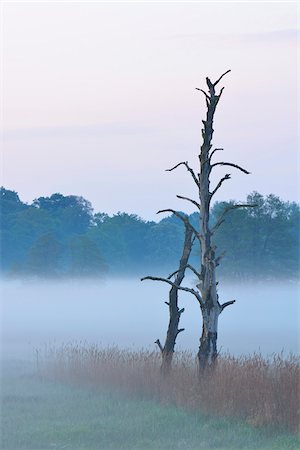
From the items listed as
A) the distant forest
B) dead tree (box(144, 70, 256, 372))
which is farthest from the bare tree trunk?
the distant forest

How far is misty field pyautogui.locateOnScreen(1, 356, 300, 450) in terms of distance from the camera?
607 inches

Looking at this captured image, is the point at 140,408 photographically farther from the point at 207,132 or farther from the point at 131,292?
the point at 131,292

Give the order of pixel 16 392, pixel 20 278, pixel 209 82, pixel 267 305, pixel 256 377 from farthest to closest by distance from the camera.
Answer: pixel 20 278 < pixel 267 305 < pixel 16 392 < pixel 209 82 < pixel 256 377

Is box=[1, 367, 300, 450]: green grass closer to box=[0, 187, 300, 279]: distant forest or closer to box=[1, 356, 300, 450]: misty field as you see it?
box=[1, 356, 300, 450]: misty field

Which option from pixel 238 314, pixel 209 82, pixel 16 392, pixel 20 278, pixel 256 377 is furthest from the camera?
pixel 20 278

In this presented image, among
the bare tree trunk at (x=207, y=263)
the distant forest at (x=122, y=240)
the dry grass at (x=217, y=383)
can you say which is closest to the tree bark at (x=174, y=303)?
the dry grass at (x=217, y=383)

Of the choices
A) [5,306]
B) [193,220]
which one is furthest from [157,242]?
[5,306]

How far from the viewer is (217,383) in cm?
1770

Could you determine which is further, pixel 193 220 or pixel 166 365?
pixel 193 220

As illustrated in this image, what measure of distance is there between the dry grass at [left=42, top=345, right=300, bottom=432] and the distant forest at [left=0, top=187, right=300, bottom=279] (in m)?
49.1

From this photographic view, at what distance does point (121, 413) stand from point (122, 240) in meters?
83.9

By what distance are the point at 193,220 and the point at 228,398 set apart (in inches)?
3604

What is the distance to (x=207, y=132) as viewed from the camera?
63.2 feet

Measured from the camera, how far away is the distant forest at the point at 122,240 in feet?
261
